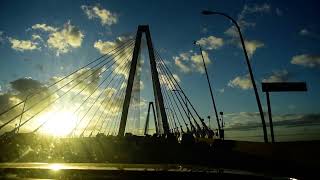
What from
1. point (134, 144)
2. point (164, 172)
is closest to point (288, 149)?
point (164, 172)

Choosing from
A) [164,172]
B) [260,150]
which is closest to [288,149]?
[260,150]

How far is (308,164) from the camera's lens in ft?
46.3

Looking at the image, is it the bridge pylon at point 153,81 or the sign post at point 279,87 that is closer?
the sign post at point 279,87

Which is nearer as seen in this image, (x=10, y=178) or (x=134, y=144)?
(x=10, y=178)

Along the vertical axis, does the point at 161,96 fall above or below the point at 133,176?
above

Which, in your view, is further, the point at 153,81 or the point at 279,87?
the point at 153,81

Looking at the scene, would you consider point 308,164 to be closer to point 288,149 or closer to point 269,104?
point 288,149

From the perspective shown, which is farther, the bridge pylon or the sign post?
the bridge pylon

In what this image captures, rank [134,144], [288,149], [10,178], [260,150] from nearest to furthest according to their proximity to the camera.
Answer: [10,178] → [288,149] → [260,150] → [134,144]

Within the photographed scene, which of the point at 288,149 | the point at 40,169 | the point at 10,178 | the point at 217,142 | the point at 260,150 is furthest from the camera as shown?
the point at 217,142

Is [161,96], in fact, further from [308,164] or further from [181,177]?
[181,177]

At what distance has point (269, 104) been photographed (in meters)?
22.7

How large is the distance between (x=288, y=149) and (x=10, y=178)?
16.5m

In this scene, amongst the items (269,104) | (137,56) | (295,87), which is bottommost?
(269,104)
